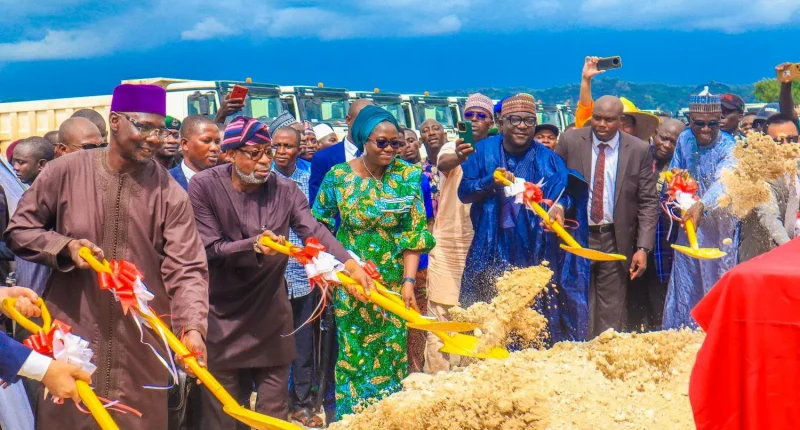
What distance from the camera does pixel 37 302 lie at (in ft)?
12.5

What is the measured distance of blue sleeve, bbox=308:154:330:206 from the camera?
6629 mm

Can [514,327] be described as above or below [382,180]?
below

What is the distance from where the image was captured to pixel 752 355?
3.58m

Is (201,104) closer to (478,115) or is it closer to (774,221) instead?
(478,115)

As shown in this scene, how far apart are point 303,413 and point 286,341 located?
1.61m

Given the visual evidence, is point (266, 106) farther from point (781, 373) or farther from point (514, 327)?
point (781, 373)

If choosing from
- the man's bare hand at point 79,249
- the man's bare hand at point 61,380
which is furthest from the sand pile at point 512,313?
the man's bare hand at point 61,380

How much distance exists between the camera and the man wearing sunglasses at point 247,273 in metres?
5.10

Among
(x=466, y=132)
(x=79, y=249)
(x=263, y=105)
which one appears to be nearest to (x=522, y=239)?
(x=466, y=132)

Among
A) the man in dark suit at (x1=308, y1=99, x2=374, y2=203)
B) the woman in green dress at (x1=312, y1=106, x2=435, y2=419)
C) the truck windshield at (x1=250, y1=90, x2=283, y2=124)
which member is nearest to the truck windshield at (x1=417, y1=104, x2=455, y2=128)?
the truck windshield at (x1=250, y1=90, x2=283, y2=124)

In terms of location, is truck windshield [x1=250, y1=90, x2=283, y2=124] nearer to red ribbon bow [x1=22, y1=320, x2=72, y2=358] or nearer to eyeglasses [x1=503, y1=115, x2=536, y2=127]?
eyeglasses [x1=503, y1=115, x2=536, y2=127]

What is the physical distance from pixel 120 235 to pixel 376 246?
191 centimetres

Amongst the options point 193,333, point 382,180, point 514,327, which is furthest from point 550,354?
point 193,333

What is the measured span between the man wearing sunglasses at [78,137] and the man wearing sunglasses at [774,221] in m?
4.40
